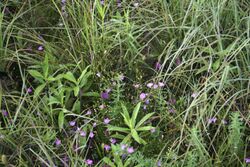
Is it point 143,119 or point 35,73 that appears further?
point 35,73

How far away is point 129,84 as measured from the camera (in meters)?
2.13

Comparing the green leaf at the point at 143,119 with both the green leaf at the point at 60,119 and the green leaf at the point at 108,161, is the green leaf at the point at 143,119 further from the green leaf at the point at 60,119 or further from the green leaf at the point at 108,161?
the green leaf at the point at 60,119

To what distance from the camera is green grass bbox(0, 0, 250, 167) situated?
72.3 inches

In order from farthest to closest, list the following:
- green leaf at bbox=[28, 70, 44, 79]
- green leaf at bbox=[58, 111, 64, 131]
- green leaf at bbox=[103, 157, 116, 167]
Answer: green leaf at bbox=[28, 70, 44, 79] < green leaf at bbox=[58, 111, 64, 131] < green leaf at bbox=[103, 157, 116, 167]

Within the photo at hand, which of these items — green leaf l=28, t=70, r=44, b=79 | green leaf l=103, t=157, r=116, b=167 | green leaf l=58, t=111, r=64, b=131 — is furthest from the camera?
green leaf l=28, t=70, r=44, b=79

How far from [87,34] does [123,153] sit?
1.91 feet

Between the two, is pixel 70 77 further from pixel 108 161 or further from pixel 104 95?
pixel 108 161

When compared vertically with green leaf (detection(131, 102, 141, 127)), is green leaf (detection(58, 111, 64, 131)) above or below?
below

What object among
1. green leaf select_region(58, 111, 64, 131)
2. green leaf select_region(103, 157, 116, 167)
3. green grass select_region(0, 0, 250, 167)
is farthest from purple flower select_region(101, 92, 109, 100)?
green leaf select_region(103, 157, 116, 167)

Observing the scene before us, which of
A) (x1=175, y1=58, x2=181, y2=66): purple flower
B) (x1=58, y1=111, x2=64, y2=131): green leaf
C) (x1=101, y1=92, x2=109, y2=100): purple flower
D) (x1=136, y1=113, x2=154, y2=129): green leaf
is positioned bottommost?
(x1=58, y1=111, x2=64, y2=131): green leaf

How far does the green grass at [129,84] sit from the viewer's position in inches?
72.3

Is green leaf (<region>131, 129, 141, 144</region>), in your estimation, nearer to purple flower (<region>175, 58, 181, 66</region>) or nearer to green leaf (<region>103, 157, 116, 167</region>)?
green leaf (<region>103, 157, 116, 167</region>)

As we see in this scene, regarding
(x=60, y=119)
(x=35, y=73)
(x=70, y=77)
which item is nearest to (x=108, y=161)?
(x=60, y=119)

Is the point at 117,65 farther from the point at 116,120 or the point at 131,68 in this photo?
the point at 116,120
